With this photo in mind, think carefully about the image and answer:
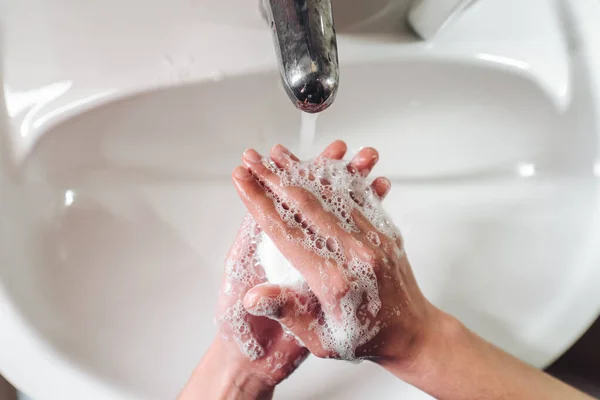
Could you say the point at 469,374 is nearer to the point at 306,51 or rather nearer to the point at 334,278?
the point at 334,278

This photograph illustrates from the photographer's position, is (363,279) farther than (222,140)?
No

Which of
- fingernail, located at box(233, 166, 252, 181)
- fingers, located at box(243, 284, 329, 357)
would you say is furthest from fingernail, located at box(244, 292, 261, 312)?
fingernail, located at box(233, 166, 252, 181)

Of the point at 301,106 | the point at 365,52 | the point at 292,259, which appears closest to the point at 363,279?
the point at 292,259

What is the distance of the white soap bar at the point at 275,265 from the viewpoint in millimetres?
517

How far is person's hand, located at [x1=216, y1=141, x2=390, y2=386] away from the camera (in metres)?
0.54

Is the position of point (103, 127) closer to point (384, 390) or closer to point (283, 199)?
point (283, 199)

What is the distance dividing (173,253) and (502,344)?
416 mm

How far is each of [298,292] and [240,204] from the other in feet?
0.80

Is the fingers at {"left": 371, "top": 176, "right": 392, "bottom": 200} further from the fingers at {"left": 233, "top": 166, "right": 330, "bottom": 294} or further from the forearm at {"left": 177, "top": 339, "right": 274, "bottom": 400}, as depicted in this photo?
the forearm at {"left": 177, "top": 339, "right": 274, "bottom": 400}

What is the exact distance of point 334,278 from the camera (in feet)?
1.43

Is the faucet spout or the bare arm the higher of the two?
the faucet spout

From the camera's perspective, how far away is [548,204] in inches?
25.5

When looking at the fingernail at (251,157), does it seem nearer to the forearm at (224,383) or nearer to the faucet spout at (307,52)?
the faucet spout at (307,52)

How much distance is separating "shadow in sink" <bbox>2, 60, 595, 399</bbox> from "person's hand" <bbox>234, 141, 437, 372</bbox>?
11 cm
